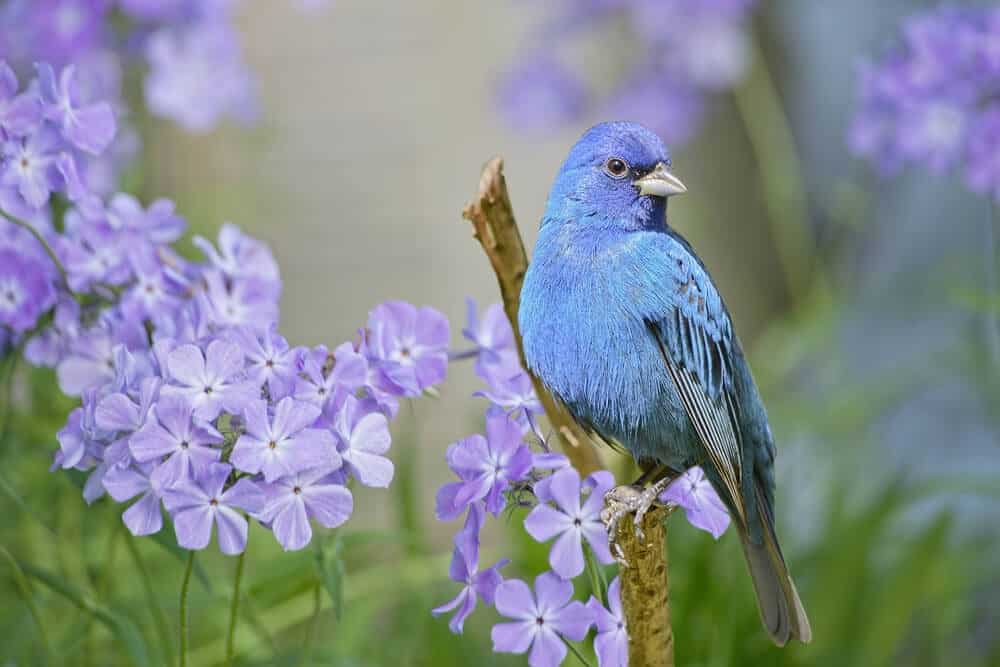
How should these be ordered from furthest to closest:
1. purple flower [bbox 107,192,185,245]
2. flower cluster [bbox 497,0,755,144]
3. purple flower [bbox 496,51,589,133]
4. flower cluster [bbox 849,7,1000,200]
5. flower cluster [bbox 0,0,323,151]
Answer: purple flower [bbox 496,51,589,133]
flower cluster [bbox 497,0,755,144]
flower cluster [bbox 0,0,323,151]
flower cluster [bbox 849,7,1000,200]
purple flower [bbox 107,192,185,245]

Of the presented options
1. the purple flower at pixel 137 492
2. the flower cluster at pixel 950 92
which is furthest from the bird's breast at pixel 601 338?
the flower cluster at pixel 950 92

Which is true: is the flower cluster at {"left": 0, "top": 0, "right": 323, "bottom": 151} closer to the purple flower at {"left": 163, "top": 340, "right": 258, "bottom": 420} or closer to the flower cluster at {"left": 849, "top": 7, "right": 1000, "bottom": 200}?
the purple flower at {"left": 163, "top": 340, "right": 258, "bottom": 420}

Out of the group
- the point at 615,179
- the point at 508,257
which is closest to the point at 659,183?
the point at 615,179

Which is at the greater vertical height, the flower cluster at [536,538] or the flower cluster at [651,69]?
the flower cluster at [651,69]

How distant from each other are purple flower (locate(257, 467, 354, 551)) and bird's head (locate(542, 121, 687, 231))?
1.66 feet

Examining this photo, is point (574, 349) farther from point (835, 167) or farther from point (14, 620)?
point (835, 167)

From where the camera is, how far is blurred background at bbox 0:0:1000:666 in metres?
2.16

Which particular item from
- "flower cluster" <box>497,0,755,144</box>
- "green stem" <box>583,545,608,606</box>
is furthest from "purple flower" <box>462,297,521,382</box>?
"flower cluster" <box>497,0,755,144</box>

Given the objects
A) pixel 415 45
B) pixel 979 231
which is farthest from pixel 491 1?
pixel 979 231

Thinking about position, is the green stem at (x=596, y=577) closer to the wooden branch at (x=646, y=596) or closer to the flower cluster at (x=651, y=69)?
the wooden branch at (x=646, y=596)

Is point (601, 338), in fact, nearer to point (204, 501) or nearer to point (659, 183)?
point (659, 183)

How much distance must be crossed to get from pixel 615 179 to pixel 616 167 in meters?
0.02

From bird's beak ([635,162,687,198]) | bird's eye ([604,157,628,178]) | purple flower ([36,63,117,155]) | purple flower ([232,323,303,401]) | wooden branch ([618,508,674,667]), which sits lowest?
wooden branch ([618,508,674,667])

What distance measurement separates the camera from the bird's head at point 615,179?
1434 mm
